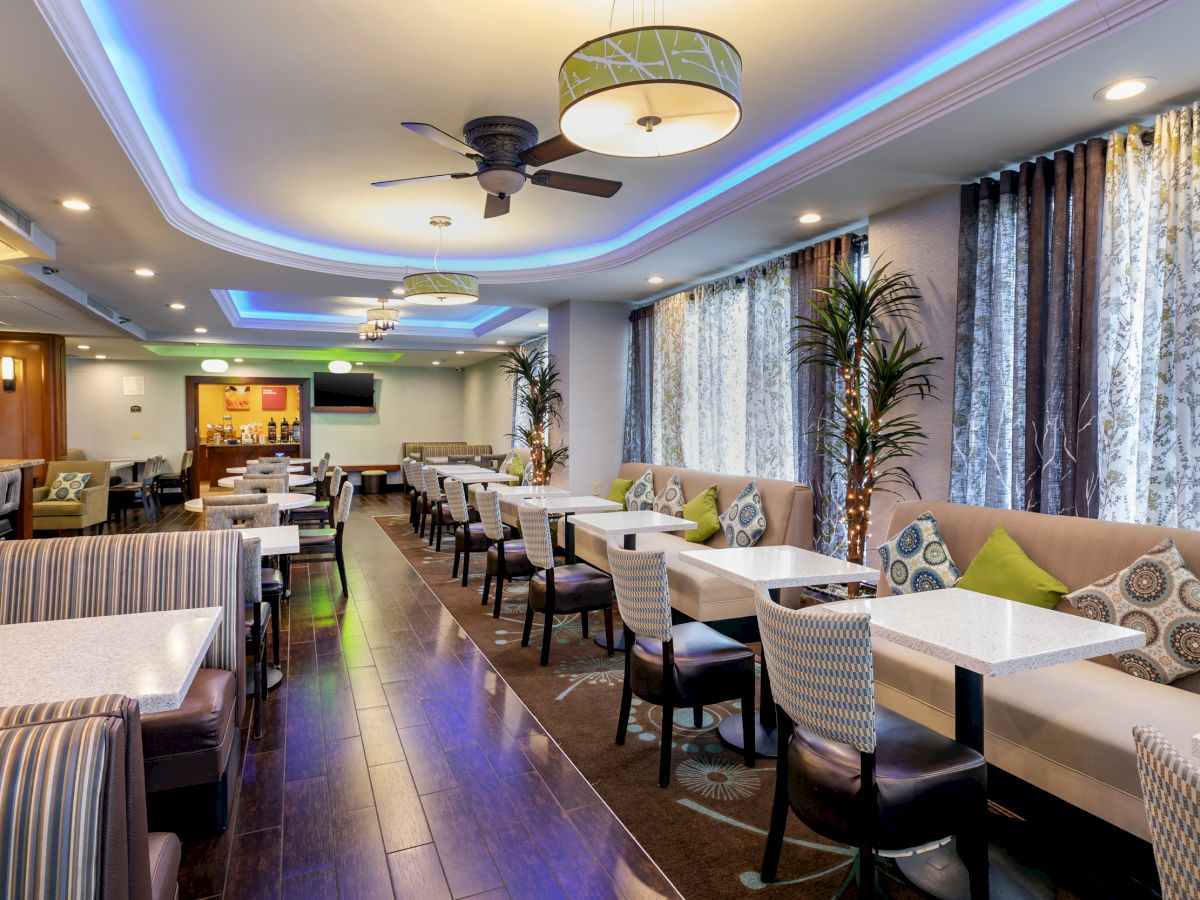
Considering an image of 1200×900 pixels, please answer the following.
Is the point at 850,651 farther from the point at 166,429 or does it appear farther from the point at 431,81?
the point at 166,429

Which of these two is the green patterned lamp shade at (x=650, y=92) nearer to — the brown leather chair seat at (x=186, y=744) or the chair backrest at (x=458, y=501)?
the brown leather chair seat at (x=186, y=744)

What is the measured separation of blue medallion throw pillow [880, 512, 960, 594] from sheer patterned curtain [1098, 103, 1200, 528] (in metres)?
0.74

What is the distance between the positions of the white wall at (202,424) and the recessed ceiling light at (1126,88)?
1355cm

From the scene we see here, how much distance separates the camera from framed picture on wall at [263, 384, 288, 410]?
15.5 meters

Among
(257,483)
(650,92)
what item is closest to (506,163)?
(650,92)

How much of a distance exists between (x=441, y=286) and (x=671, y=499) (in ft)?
8.57

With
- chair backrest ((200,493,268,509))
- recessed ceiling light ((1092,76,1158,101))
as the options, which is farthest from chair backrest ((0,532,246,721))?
recessed ceiling light ((1092,76,1158,101))

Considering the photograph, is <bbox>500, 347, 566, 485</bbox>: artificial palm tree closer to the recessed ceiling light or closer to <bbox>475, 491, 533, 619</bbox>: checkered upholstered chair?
<bbox>475, 491, 533, 619</bbox>: checkered upholstered chair

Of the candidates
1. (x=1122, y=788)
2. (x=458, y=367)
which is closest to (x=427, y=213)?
(x=1122, y=788)

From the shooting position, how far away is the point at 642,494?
6555 millimetres

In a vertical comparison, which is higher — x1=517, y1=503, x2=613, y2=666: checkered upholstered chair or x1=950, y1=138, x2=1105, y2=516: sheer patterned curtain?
x1=950, y1=138, x2=1105, y2=516: sheer patterned curtain

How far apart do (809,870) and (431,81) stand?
→ 3.57 metres

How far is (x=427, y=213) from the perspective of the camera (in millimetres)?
5391

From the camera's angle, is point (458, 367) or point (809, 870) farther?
point (458, 367)
